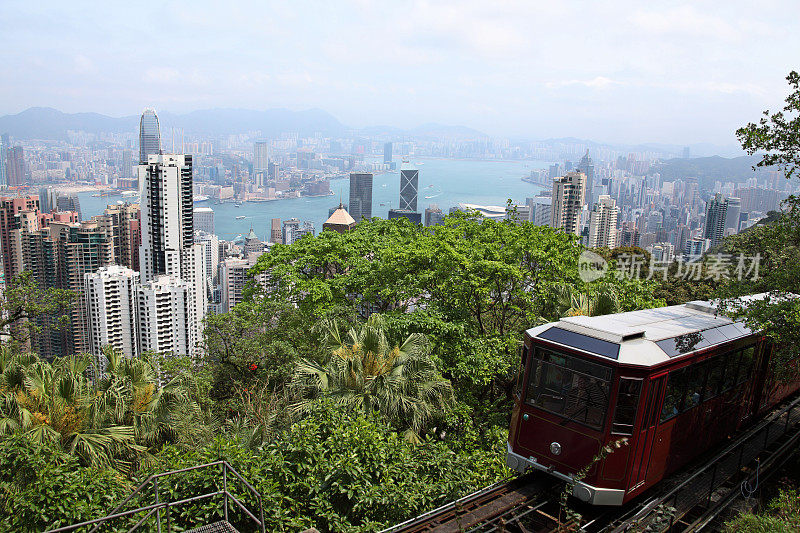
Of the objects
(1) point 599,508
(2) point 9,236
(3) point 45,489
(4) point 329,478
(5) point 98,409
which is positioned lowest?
(2) point 9,236

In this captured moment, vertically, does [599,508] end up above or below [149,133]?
below

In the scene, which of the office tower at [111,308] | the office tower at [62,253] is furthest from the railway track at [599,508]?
the office tower at [62,253]

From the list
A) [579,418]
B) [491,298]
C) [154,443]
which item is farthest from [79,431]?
[491,298]

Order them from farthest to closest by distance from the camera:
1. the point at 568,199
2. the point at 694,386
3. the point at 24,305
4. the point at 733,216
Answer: the point at 733,216
the point at 568,199
the point at 24,305
the point at 694,386

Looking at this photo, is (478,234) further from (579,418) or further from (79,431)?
(79,431)

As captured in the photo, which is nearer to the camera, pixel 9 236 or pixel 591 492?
pixel 591 492

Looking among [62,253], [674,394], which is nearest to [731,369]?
[674,394]

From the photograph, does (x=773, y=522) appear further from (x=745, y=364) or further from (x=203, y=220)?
(x=203, y=220)

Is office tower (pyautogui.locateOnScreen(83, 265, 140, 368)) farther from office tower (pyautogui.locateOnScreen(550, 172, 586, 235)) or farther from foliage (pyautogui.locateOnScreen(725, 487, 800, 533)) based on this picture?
office tower (pyautogui.locateOnScreen(550, 172, 586, 235))
